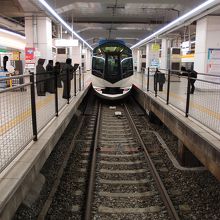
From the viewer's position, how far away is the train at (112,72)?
14398 millimetres

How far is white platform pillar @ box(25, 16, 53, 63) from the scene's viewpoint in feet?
48.0

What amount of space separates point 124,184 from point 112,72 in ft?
31.5

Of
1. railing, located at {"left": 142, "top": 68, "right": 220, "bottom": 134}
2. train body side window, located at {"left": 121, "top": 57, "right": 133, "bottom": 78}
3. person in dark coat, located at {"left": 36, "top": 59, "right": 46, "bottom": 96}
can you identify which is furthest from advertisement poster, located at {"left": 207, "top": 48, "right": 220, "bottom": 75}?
person in dark coat, located at {"left": 36, "top": 59, "right": 46, "bottom": 96}

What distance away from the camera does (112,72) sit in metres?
14.5

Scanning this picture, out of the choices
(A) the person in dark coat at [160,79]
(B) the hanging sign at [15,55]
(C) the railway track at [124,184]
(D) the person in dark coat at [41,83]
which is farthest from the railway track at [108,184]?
(B) the hanging sign at [15,55]

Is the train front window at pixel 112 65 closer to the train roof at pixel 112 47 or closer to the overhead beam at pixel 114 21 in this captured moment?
the train roof at pixel 112 47

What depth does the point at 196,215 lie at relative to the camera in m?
4.37

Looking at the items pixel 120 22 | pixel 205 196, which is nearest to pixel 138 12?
pixel 120 22

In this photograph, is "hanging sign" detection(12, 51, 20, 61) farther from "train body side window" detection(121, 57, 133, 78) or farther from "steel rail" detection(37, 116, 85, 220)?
"steel rail" detection(37, 116, 85, 220)

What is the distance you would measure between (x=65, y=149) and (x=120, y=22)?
1449cm

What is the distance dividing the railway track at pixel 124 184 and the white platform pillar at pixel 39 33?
8097mm

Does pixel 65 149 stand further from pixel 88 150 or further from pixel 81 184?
pixel 81 184

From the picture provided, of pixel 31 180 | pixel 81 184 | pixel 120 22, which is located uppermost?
pixel 120 22

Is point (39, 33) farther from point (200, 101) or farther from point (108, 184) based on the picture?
point (108, 184)
